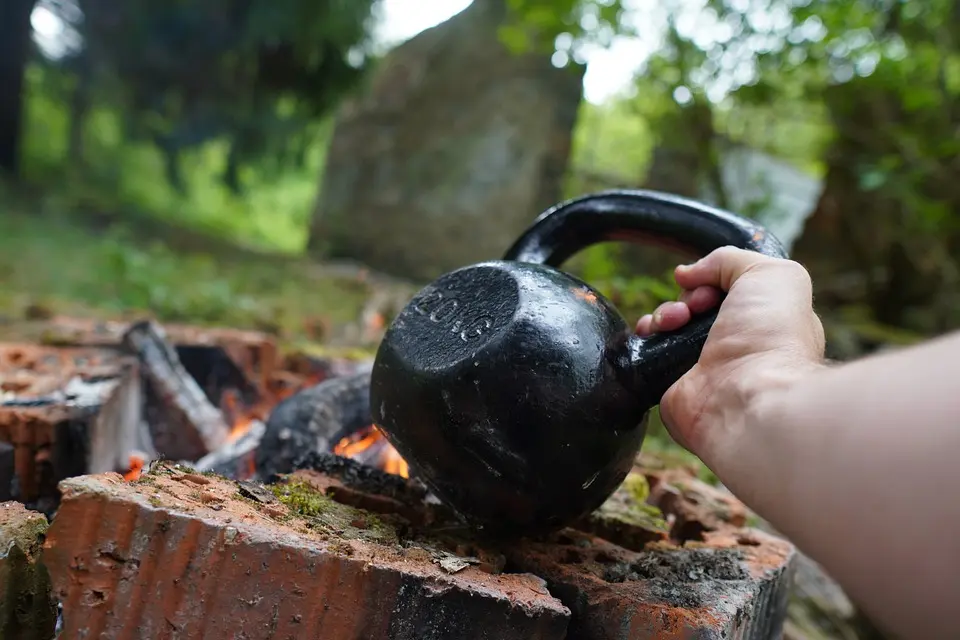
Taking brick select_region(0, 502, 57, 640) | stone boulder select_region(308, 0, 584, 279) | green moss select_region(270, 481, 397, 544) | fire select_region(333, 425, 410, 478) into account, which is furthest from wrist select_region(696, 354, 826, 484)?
stone boulder select_region(308, 0, 584, 279)

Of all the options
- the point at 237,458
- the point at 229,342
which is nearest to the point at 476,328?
the point at 237,458

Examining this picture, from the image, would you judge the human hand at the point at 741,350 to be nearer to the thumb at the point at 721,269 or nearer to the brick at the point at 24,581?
the thumb at the point at 721,269

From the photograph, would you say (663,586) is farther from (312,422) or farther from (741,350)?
(312,422)

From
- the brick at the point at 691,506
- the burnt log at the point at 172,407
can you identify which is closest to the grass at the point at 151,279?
the burnt log at the point at 172,407

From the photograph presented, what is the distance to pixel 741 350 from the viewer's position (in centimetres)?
101

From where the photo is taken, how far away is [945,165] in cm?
577

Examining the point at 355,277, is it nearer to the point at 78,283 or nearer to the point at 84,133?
the point at 78,283

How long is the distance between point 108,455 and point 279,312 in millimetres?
2544

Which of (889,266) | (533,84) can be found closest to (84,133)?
(533,84)

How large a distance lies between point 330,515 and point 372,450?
795 millimetres

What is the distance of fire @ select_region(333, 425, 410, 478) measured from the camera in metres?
2.01

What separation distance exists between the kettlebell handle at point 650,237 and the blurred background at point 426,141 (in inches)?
103

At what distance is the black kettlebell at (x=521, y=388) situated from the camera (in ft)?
3.73

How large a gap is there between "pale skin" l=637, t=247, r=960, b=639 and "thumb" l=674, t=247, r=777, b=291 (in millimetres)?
164
